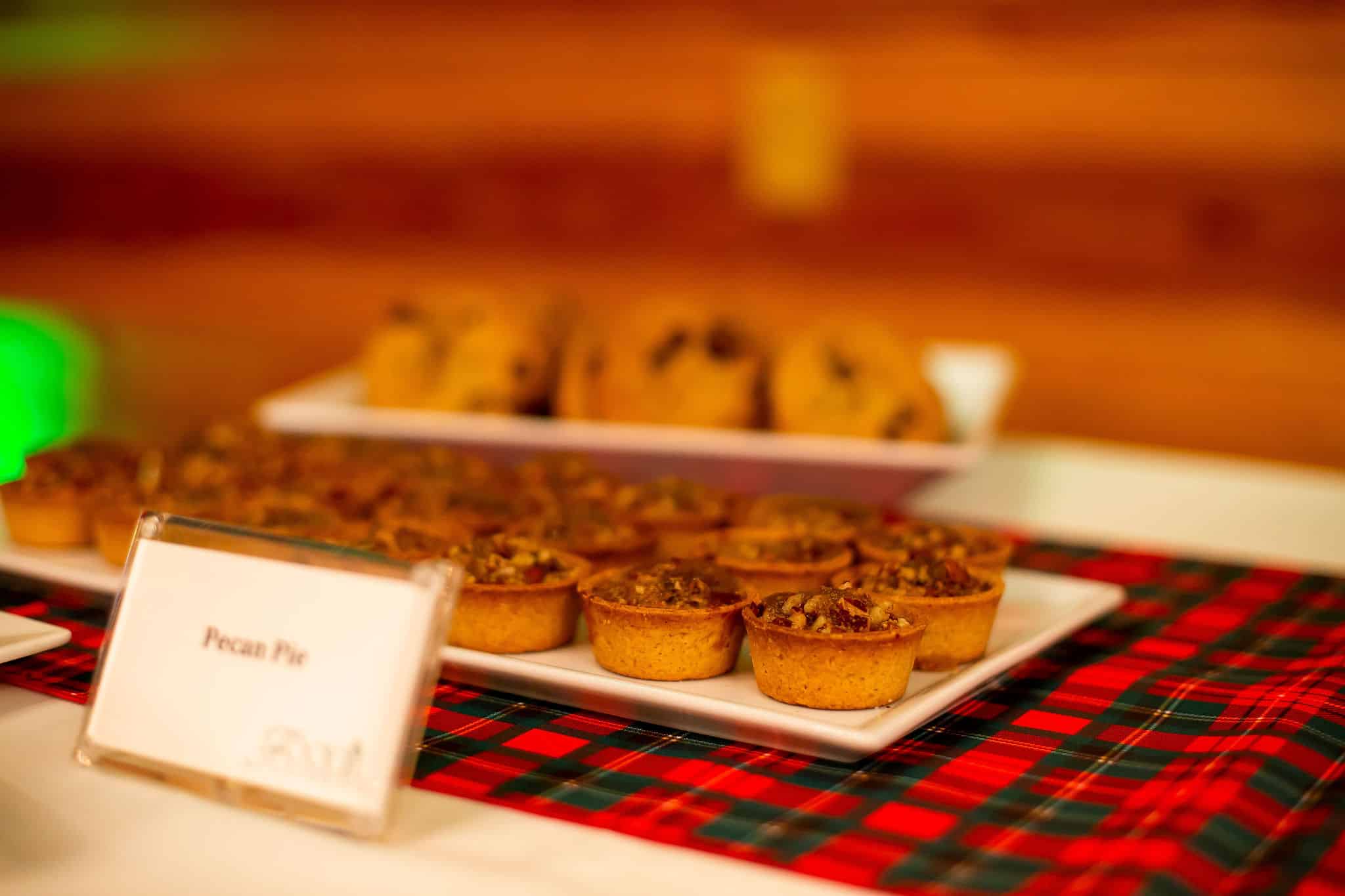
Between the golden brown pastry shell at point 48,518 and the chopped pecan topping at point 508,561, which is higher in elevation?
the chopped pecan topping at point 508,561

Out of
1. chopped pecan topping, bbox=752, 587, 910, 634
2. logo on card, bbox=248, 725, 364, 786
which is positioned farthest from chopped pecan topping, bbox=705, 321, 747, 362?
logo on card, bbox=248, 725, 364, 786

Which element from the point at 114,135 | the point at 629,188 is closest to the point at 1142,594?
the point at 629,188

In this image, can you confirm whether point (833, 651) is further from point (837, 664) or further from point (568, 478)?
point (568, 478)

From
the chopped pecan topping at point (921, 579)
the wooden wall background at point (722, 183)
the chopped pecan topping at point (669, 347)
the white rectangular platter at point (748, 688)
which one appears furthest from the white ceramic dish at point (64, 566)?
the wooden wall background at point (722, 183)

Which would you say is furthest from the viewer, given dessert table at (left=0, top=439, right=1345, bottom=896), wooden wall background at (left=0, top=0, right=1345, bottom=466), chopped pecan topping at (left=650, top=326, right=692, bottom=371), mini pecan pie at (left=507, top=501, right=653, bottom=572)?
wooden wall background at (left=0, top=0, right=1345, bottom=466)

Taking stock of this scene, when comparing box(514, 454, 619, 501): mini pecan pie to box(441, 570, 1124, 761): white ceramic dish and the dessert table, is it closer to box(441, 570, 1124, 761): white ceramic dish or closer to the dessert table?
box(441, 570, 1124, 761): white ceramic dish

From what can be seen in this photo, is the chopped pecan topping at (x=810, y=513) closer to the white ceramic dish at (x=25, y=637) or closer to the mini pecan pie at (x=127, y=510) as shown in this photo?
the mini pecan pie at (x=127, y=510)

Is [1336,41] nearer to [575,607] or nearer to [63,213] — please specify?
[575,607]
